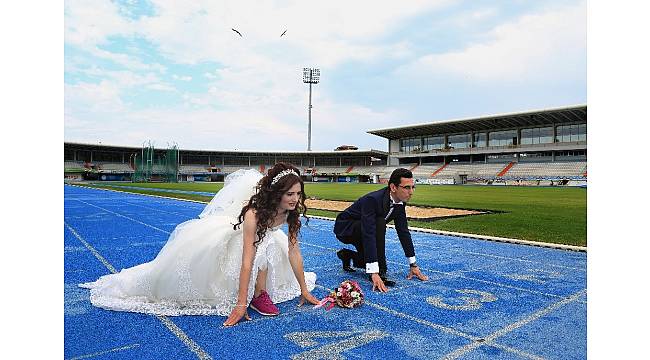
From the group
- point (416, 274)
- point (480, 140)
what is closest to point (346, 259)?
point (416, 274)

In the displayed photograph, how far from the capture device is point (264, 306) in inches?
143

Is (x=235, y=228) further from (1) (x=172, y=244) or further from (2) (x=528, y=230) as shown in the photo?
(2) (x=528, y=230)

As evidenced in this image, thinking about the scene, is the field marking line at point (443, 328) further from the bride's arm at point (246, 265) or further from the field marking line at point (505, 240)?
the field marking line at point (505, 240)

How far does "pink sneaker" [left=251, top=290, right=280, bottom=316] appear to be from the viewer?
11.9ft

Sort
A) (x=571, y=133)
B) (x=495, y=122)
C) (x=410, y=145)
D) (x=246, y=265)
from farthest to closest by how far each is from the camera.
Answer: (x=410, y=145), (x=495, y=122), (x=571, y=133), (x=246, y=265)

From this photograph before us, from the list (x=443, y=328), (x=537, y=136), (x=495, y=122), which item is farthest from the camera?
(x=495, y=122)

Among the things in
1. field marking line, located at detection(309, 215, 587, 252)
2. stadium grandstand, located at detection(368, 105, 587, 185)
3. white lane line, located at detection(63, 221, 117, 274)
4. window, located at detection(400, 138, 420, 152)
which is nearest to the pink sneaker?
white lane line, located at detection(63, 221, 117, 274)

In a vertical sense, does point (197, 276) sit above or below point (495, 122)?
below

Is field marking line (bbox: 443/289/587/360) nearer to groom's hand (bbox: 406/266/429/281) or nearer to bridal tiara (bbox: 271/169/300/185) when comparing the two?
groom's hand (bbox: 406/266/429/281)

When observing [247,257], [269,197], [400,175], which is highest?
[400,175]

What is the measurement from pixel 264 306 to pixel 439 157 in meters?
67.6

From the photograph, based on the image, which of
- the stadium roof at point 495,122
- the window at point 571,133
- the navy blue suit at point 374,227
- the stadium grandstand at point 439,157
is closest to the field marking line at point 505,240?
the navy blue suit at point 374,227

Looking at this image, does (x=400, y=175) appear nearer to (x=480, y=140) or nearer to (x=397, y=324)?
(x=397, y=324)
